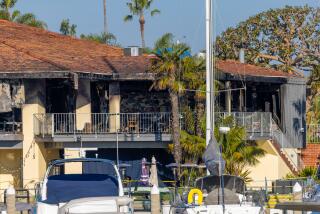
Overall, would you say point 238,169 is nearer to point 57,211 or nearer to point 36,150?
point 36,150

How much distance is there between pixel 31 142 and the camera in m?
43.3

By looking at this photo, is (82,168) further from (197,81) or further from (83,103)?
(197,81)

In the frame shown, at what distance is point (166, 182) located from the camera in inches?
1710

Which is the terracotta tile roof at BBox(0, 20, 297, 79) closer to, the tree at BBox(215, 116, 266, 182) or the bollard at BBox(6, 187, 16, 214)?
the tree at BBox(215, 116, 266, 182)

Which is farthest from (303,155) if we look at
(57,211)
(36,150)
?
(57,211)

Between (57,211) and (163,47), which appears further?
(163,47)

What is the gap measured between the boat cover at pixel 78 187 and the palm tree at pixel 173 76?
17010mm

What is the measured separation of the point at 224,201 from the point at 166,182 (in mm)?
18813

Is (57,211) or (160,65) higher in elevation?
(160,65)

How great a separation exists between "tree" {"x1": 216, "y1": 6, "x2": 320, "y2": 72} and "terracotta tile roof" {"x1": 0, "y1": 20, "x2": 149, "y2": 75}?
37.2 ft

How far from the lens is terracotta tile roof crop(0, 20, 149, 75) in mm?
43344

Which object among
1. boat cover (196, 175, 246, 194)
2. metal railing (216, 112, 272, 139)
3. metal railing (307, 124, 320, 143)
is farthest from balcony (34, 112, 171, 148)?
boat cover (196, 175, 246, 194)

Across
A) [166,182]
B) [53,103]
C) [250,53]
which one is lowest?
[166,182]

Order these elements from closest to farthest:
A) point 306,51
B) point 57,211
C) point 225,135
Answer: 1. point 57,211
2. point 225,135
3. point 306,51
